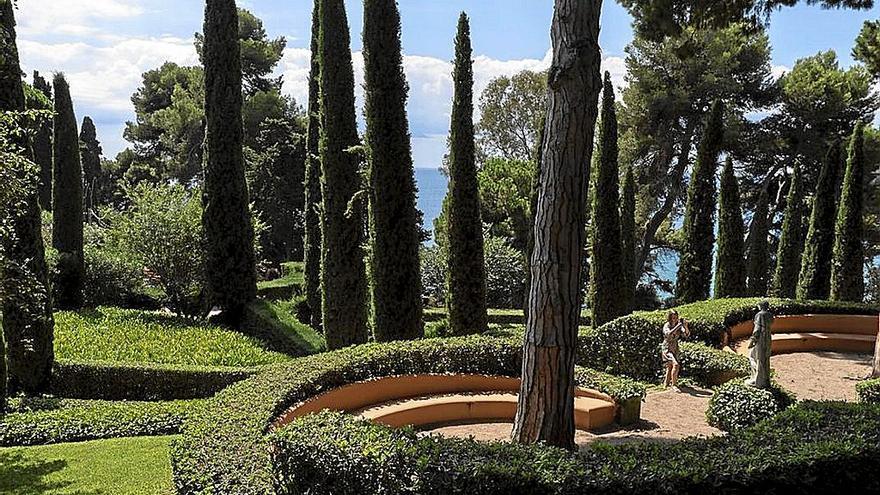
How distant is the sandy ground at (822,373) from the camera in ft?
38.6

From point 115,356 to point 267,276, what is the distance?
663 inches

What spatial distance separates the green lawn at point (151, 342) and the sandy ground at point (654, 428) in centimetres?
Result: 604

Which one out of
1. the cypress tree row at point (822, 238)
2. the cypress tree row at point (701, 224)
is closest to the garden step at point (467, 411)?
the cypress tree row at point (701, 224)

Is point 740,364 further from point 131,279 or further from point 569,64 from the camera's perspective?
point 131,279

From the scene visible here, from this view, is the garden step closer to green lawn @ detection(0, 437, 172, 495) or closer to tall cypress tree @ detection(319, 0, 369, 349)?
green lawn @ detection(0, 437, 172, 495)

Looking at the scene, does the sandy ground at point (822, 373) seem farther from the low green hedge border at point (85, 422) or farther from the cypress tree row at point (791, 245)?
the low green hedge border at point (85, 422)

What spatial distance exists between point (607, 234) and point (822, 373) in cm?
626

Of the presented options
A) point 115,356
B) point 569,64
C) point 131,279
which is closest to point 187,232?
point 131,279

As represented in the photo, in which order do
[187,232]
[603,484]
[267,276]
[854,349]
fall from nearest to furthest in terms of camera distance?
[603,484] → [854,349] → [187,232] → [267,276]

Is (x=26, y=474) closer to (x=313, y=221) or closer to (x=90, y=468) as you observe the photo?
(x=90, y=468)

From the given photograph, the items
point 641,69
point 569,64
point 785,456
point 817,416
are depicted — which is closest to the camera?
point 785,456

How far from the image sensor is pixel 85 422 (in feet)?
30.5

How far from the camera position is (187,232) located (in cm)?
1936

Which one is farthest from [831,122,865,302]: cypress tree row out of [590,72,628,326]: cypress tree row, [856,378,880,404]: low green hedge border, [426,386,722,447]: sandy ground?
[426,386,722,447]: sandy ground
